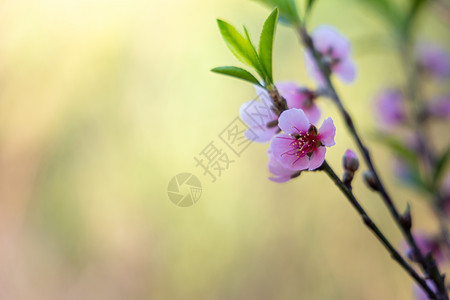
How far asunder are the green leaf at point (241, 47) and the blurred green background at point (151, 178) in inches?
49.0

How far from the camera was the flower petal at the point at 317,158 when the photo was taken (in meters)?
0.49

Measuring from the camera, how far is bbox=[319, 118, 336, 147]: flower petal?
0.52 m

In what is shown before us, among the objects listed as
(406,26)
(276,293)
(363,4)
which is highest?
(363,4)

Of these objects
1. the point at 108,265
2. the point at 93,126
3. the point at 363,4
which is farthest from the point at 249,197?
the point at 363,4

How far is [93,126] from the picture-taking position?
1.86m

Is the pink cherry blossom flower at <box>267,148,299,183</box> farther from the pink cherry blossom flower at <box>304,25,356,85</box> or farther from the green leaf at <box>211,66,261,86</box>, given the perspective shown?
the pink cherry blossom flower at <box>304,25,356,85</box>

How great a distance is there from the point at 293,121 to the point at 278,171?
0.08 m

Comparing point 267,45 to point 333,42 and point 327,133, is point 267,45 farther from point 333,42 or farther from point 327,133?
point 333,42

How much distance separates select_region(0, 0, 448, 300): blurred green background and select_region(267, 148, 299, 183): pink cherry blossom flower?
118 cm

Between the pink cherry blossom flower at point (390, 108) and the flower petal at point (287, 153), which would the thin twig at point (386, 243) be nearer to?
the flower petal at point (287, 153)

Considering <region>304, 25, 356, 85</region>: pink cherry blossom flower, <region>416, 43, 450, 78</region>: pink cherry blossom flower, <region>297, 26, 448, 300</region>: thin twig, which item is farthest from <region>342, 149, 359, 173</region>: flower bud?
<region>416, 43, 450, 78</region>: pink cherry blossom flower

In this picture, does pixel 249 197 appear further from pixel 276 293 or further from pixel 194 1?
pixel 194 1

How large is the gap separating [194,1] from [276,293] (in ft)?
4.83

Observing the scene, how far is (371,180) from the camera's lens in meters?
0.54
